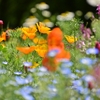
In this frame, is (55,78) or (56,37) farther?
(56,37)

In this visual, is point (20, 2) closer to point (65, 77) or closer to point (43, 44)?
point (43, 44)

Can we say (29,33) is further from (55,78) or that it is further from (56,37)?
(55,78)

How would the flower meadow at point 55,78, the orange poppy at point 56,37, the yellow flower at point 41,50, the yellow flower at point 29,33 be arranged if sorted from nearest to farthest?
the flower meadow at point 55,78, the orange poppy at point 56,37, the yellow flower at point 41,50, the yellow flower at point 29,33

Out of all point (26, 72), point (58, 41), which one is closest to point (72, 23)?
point (26, 72)

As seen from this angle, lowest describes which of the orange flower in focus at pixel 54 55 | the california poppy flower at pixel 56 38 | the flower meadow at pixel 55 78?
the flower meadow at pixel 55 78

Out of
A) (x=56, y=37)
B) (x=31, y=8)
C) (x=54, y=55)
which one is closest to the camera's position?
(x=54, y=55)

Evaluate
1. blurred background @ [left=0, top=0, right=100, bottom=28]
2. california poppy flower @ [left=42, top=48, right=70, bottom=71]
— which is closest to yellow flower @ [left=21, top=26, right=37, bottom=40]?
california poppy flower @ [left=42, top=48, right=70, bottom=71]

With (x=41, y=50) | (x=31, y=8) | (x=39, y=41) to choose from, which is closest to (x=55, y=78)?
(x=41, y=50)

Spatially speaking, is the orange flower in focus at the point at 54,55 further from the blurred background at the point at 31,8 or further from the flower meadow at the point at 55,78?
the blurred background at the point at 31,8

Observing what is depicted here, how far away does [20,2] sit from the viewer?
23.5 ft

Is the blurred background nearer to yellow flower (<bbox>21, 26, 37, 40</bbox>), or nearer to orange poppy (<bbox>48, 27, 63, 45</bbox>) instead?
yellow flower (<bbox>21, 26, 37, 40</bbox>)

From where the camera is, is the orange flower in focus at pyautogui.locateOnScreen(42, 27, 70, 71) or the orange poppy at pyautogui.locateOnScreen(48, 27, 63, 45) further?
the orange poppy at pyautogui.locateOnScreen(48, 27, 63, 45)

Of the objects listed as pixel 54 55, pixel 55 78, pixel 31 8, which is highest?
pixel 31 8

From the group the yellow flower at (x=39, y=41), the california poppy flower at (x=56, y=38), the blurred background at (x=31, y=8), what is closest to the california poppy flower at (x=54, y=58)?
the california poppy flower at (x=56, y=38)
